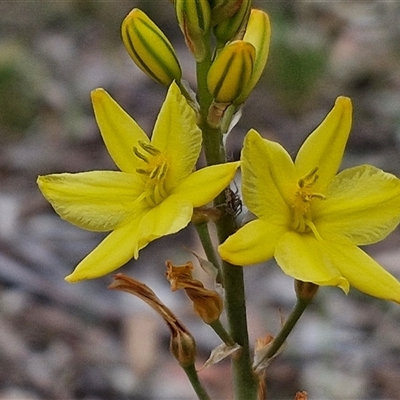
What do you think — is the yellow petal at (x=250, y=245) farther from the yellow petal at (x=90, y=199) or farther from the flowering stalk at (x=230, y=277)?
the yellow petal at (x=90, y=199)

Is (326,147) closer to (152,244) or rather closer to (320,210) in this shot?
(320,210)

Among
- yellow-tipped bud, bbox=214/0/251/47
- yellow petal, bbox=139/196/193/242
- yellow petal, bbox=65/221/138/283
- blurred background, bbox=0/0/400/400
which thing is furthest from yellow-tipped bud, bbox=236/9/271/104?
blurred background, bbox=0/0/400/400

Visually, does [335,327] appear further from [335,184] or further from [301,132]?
[335,184]

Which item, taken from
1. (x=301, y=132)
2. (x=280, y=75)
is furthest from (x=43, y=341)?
(x=280, y=75)

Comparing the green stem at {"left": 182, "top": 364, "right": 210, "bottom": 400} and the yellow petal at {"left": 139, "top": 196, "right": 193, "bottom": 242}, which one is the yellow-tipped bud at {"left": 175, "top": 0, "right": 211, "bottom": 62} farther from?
the green stem at {"left": 182, "top": 364, "right": 210, "bottom": 400}

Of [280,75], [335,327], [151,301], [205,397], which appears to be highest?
[151,301]

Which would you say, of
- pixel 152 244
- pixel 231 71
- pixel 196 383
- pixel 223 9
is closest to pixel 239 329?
pixel 196 383
